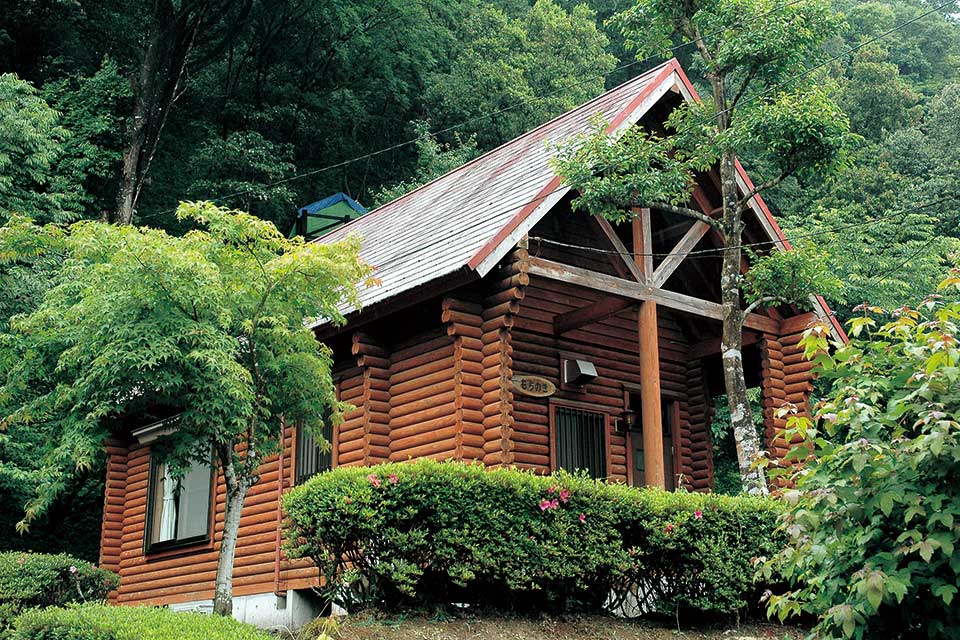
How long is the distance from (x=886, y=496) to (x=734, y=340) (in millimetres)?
8428

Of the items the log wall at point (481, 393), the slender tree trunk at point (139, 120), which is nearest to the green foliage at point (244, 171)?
the slender tree trunk at point (139, 120)

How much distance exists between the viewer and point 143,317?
10531 millimetres

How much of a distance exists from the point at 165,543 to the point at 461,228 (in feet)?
28.5

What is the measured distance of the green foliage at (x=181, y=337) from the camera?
1035cm

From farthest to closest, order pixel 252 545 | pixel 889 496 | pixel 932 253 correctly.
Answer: pixel 932 253, pixel 252 545, pixel 889 496

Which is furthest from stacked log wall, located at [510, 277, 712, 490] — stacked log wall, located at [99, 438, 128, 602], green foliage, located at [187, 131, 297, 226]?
green foliage, located at [187, 131, 297, 226]

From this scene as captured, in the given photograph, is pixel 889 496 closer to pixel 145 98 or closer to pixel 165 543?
pixel 165 543

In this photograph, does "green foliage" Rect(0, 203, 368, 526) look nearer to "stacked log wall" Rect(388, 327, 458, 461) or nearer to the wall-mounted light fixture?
"stacked log wall" Rect(388, 327, 458, 461)

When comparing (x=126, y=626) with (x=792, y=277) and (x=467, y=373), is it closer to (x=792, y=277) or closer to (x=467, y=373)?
(x=467, y=373)

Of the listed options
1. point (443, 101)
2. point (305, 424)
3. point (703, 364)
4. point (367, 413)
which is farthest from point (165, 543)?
point (443, 101)

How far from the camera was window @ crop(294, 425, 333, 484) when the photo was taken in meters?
15.3

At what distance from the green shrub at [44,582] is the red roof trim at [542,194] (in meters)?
6.92

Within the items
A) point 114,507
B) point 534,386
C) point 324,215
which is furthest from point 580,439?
point 324,215

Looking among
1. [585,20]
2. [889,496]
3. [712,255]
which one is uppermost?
[585,20]
